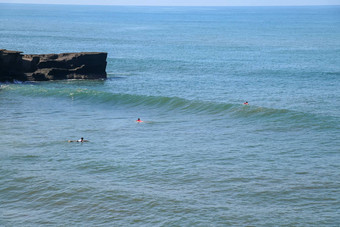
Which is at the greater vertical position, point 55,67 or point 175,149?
point 55,67

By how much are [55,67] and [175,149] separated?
33.5m

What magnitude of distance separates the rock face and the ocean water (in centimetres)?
220

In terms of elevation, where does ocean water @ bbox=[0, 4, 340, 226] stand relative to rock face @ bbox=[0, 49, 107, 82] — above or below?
below

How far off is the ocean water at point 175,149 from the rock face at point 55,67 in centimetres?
220

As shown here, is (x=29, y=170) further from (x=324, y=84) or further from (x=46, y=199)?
(x=324, y=84)

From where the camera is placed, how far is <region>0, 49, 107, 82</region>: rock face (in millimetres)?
65625

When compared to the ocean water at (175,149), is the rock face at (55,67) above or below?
above

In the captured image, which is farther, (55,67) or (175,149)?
(55,67)

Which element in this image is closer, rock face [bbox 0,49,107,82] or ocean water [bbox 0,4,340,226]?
ocean water [bbox 0,4,340,226]

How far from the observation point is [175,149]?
39219mm

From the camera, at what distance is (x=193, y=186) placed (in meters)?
31.7

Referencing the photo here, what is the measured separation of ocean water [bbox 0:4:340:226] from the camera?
28.4 metres

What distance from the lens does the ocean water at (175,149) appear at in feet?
93.3

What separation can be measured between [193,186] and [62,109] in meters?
25.2
